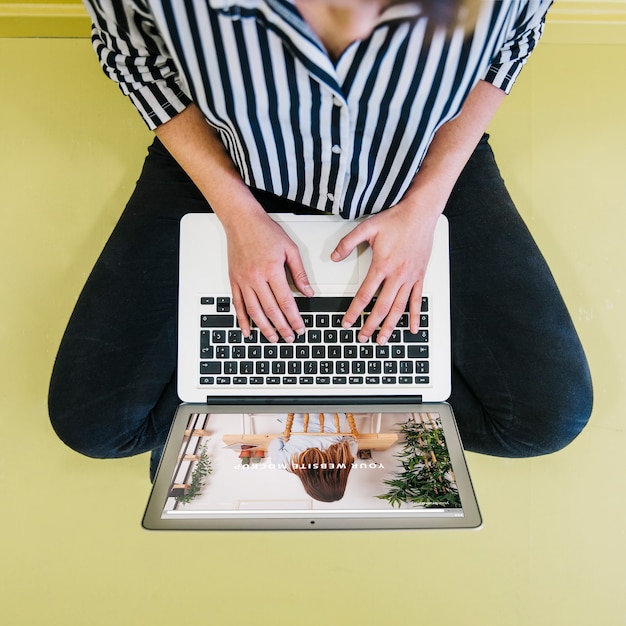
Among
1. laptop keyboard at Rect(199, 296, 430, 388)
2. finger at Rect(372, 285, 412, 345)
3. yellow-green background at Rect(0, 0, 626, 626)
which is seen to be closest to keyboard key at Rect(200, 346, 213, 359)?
laptop keyboard at Rect(199, 296, 430, 388)

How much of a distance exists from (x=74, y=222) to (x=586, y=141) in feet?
3.11

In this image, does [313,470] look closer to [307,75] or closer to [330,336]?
[330,336]

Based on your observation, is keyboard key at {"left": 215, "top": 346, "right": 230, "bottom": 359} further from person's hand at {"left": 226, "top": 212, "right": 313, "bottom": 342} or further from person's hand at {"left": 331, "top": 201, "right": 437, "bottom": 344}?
person's hand at {"left": 331, "top": 201, "right": 437, "bottom": 344}

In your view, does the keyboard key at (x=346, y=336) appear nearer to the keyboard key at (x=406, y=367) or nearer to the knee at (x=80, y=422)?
the keyboard key at (x=406, y=367)

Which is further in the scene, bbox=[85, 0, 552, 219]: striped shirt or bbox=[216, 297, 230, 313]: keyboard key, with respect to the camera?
bbox=[216, 297, 230, 313]: keyboard key

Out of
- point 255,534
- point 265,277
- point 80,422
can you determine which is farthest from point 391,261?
point 255,534

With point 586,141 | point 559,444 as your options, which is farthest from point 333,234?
→ point 586,141

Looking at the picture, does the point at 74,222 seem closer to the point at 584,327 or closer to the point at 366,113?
the point at 366,113

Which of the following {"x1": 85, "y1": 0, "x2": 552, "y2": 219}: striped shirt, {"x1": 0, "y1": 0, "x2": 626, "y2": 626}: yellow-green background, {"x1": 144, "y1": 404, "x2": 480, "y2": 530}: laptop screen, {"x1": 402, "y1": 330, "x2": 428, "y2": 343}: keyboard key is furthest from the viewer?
{"x1": 0, "y1": 0, "x2": 626, "y2": 626}: yellow-green background

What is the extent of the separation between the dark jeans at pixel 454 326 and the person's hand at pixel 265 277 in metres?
0.11

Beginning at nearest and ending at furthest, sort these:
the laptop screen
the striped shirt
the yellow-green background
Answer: the striped shirt, the laptop screen, the yellow-green background

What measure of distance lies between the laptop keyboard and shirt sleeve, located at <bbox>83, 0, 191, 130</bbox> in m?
0.26

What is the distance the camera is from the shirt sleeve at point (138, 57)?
0.53 m

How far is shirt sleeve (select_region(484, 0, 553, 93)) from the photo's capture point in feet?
1.90
